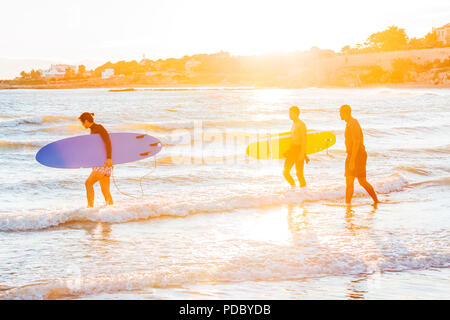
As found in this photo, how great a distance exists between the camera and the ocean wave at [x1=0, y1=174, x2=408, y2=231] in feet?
30.0

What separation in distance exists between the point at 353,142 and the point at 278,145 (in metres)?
3.58

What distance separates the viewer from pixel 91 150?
979 centimetres

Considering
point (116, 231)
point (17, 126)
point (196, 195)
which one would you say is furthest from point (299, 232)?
point (17, 126)

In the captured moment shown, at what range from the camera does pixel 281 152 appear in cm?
1289

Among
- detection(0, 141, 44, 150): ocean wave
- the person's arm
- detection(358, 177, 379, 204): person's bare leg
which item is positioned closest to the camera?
the person's arm

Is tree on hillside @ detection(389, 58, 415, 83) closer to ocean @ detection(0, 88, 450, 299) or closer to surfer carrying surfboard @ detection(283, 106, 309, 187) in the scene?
ocean @ detection(0, 88, 450, 299)

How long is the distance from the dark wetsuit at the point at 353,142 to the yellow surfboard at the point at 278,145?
305cm

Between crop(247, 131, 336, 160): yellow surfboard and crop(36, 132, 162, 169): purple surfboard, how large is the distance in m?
2.90

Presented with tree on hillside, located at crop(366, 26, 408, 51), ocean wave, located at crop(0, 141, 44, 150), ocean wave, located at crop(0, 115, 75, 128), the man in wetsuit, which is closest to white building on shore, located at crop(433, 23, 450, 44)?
tree on hillside, located at crop(366, 26, 408, 51)

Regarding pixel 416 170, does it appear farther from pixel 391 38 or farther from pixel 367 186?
pixel 391 38

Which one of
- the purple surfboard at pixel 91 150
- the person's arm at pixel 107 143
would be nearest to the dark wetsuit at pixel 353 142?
the purple surfboard at pixel 91 150

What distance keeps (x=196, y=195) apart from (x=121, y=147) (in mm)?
1950
